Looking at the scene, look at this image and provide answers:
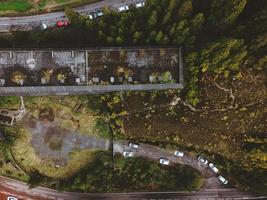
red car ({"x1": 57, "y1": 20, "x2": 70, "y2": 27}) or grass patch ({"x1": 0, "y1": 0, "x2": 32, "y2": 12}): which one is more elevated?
grass patch ({"x1": 0, "y1": 0, "x2": 32, "y2": 12})

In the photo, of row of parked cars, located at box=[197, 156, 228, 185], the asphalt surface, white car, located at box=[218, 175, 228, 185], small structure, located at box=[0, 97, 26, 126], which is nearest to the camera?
row of parked cars, located at box=[197, 156, 228, 185]

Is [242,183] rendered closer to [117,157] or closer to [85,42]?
[117,157]

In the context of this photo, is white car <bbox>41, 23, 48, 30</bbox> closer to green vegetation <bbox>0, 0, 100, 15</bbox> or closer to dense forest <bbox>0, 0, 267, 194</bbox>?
dense forest <bbox>0, 0, 267, 194</bbox>

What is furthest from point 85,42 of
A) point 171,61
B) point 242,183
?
point 242,183

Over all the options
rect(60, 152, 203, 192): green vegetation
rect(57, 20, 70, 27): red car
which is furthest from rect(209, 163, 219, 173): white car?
rect(57, 20, 70, 27): red car

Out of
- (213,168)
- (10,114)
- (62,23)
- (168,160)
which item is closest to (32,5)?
(62,23)
